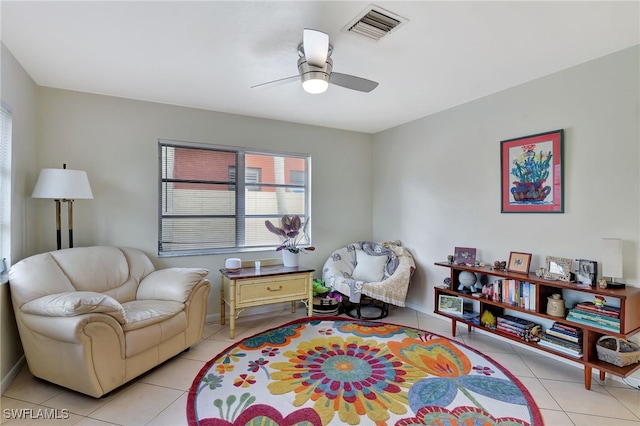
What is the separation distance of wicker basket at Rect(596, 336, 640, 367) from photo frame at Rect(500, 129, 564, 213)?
3.37 feet

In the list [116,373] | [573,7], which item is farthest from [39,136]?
[573,7]

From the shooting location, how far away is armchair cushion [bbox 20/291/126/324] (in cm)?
191

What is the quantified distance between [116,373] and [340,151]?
3.57m

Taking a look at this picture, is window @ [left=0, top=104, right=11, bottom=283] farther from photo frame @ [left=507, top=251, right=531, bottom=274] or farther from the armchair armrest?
photo frame @ [left=507, top=251, right=531, bottom=274]

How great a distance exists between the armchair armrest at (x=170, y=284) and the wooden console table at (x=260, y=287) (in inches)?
17.1

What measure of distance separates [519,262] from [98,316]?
10.9 feet

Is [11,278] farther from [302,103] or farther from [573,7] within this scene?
[573,7]

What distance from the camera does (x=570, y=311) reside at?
2381 millimetres

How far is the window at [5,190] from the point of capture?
230 cm

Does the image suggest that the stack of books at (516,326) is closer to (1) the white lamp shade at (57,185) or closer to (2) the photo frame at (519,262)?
(2) the photo frame at (519,262)

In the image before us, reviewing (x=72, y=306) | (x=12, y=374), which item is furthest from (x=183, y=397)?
(x=12, y=374)

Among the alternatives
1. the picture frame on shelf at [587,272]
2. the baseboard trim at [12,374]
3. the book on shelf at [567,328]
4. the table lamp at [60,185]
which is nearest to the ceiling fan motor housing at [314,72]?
the table lamp at [60,185]

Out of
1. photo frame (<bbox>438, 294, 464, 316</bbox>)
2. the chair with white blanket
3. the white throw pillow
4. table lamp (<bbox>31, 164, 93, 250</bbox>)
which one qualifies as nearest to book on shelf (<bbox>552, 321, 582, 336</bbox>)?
photo frame (<bbox>438, 294, 464, 316</bbox>)

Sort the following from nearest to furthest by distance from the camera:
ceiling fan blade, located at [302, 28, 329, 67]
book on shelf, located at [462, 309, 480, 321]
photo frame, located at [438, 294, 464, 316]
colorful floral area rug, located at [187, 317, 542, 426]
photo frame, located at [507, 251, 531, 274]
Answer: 1. ceiling fan blade, located at [302, 28, 329, 67]
2. colorful floral area rug, located at [187, 317, 542, 426]
3. photo frame, located at [507, 251, 531, 274]
4. book on shelf, located at [462, 309, 480, 321]
5. photo frame, located at [438, 294, 464, 316]
